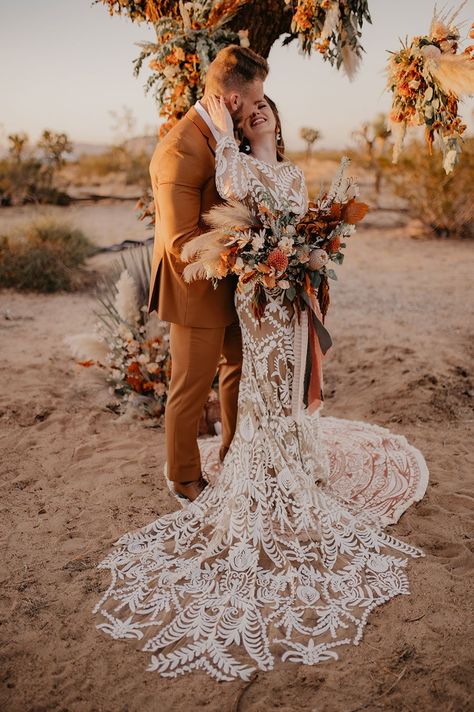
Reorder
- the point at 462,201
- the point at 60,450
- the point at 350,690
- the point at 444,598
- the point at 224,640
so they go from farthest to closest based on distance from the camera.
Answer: the point at 462,201
the point at 60,450
the point at 444,598
the point at 224,640
the point at 350,690

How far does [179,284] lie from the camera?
308 centimetres

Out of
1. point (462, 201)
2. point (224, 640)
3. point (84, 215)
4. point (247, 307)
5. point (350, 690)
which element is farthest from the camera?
point (84, 215)

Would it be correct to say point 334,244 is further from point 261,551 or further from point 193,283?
point 261,551

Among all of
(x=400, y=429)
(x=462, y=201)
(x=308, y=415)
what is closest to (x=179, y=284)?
(x=308, y=415)

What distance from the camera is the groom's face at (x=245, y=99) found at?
9.46 ft

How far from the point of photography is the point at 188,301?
3.09m

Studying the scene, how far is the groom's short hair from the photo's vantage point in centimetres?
286

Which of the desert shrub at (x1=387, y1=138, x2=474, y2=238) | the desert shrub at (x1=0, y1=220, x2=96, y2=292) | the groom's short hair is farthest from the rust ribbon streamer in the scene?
the desert shrub at (x1=387, y1=138, x2=474, y2=238)

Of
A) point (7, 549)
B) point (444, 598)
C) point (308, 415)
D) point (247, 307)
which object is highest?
point (247, 307)

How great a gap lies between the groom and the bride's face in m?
0.04

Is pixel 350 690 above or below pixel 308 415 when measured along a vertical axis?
below

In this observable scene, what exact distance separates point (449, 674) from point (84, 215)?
590 inches

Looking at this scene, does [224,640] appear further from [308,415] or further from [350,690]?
[308,415]

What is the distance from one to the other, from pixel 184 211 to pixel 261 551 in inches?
68.5
